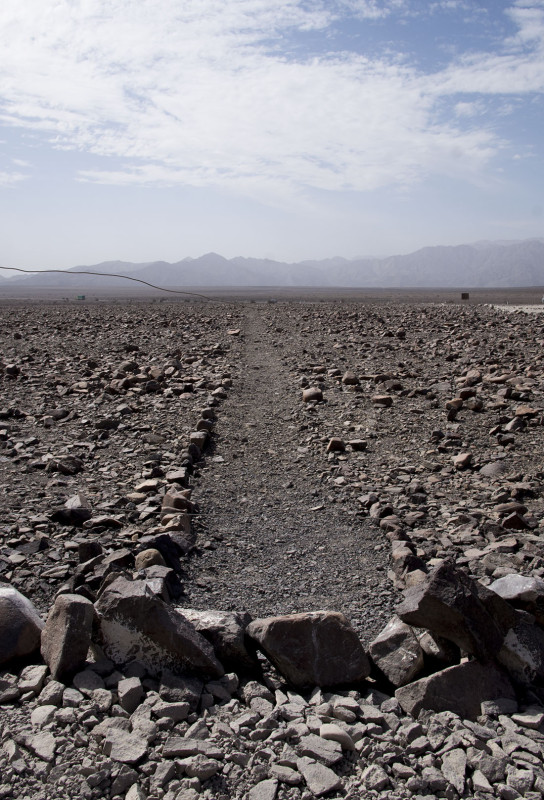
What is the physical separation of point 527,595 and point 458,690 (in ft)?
2.15

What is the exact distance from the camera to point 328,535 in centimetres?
456

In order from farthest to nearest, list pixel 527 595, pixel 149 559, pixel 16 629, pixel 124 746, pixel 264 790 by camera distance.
→ 1. pixel 149 559
2. pixel 527 595
3. pixel 16 629
4. pixel 124 746
5. pixel 264 790


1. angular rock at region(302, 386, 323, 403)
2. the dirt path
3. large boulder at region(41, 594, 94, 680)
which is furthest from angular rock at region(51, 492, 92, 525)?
angular rock at region(302, 386, 323, 403)

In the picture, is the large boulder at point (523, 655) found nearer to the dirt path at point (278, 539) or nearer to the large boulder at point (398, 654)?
the large boulder at point (398, 654)

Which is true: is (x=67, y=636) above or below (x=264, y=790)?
above

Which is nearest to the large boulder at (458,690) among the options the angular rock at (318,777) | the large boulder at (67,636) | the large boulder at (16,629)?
the angular rock at (318,777)

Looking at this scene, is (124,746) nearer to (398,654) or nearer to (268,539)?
(398,654)

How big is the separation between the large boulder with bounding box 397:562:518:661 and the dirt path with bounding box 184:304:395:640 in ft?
1.61

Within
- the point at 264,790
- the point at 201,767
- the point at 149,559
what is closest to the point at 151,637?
the point at 201,767

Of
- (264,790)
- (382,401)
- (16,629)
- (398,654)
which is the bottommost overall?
(264,790)

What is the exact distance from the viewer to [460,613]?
2.83 metres

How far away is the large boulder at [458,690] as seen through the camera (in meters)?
2.67

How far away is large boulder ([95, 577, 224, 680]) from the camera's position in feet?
9.27

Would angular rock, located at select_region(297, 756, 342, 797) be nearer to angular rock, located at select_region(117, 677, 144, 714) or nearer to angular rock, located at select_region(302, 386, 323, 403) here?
angular rock, located at select_region(117, 677, 144, 714)
